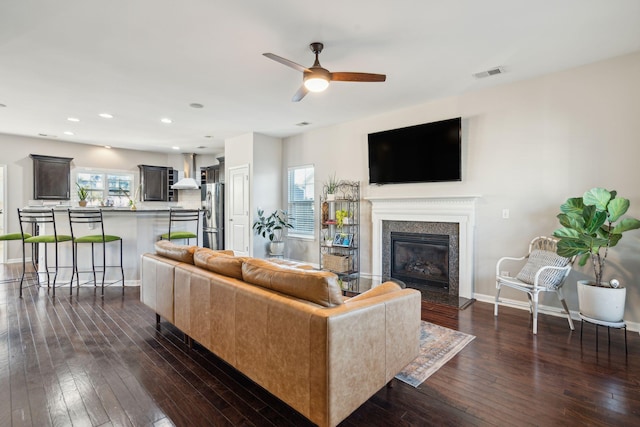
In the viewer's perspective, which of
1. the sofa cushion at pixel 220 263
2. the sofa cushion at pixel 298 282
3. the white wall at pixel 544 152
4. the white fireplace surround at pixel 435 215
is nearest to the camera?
the sofa cushion at pixel 298 282

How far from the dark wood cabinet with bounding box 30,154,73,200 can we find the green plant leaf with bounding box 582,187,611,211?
9.50 m

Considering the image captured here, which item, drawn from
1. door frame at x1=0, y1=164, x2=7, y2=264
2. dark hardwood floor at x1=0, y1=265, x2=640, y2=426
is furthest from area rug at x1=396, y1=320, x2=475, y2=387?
door frame at x1=0, y1=164, x2=7, y2=264

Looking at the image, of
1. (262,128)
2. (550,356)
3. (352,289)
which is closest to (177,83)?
(262,128)

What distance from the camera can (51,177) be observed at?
7.07 meters

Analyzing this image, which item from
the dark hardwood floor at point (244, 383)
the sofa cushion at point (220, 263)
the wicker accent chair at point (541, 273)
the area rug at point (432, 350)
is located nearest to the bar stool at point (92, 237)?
the dark hardwood floor at point (244, 383)

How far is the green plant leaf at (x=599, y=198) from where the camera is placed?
9.35ft

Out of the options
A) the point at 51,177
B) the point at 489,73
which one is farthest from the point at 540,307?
the point at 51,177

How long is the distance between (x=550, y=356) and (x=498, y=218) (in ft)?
5.98

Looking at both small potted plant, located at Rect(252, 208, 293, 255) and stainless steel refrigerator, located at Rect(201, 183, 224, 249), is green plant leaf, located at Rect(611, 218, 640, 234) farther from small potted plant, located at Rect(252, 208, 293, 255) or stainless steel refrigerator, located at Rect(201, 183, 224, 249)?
stainless steel refrigerator, located at Rect(201, 183, 224, 249)

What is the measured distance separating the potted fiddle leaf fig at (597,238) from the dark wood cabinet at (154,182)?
8767mm

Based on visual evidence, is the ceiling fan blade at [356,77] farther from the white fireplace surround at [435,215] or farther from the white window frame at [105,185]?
the white window frame at [105,185]

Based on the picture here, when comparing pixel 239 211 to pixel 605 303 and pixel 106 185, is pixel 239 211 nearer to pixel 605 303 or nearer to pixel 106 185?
pixel 106 185

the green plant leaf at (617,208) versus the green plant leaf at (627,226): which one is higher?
the green plant leaf at (617,208)

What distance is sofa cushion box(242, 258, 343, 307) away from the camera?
1667 millimetres
